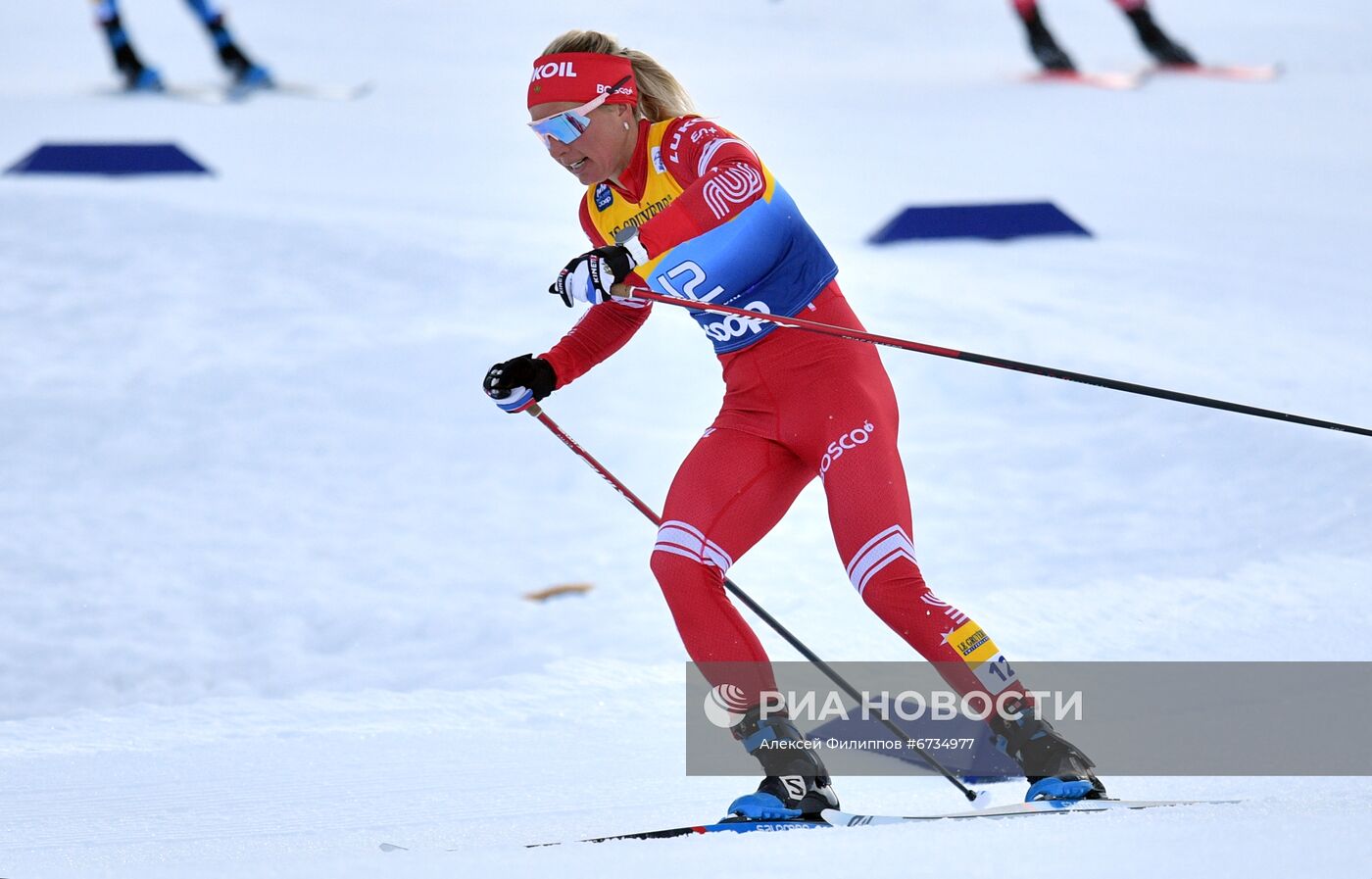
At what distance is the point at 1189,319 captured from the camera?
671cm

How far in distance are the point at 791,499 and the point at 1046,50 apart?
1039 centimetres

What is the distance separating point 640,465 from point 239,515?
137 cm

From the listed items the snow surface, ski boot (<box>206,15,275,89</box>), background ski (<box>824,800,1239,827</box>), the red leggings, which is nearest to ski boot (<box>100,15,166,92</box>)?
ski boot (<box>206,15,275,89</box>)

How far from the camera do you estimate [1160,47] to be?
12516mm

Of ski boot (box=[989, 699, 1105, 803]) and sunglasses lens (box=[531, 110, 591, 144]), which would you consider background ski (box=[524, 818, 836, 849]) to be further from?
sunglasses lens (box=[531, 110, 591, 144])

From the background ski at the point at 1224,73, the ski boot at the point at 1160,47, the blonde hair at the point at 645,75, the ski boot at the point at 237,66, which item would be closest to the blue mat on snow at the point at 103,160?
the ski boot at the point at 237,66

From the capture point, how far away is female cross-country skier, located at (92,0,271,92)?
1085cm

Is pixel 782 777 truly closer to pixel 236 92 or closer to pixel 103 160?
pixel 103 160

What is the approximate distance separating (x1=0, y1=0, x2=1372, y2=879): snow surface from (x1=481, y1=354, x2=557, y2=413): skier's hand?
80cm

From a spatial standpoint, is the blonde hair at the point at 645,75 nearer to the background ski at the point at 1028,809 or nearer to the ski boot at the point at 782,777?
the ski boot at the point at 782,777

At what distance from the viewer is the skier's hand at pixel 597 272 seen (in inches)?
110

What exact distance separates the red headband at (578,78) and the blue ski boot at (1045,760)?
4.43ft

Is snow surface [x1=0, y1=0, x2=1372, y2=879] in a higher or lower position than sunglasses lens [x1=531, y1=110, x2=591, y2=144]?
lower

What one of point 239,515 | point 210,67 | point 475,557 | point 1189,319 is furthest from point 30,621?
point 210,67
